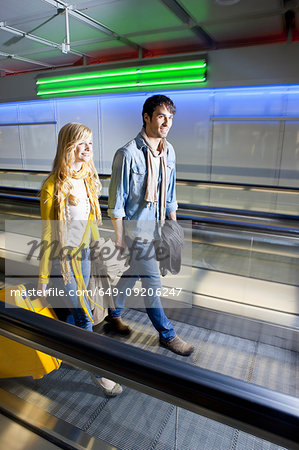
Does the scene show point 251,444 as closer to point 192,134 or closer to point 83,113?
point 192,134

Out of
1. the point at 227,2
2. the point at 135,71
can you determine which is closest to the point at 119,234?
the point at 227,2

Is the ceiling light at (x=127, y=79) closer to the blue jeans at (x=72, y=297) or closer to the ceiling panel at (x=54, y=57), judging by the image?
the ceiling panel at (x=54, y=57)

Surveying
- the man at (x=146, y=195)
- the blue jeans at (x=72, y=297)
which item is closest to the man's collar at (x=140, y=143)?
the man at (x=146, y=195)

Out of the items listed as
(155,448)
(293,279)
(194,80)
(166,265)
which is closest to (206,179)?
(194,80)

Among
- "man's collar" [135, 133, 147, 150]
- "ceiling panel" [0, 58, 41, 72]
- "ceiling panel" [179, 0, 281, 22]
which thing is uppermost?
"ceiling panel" [0, 58, 41, 72]

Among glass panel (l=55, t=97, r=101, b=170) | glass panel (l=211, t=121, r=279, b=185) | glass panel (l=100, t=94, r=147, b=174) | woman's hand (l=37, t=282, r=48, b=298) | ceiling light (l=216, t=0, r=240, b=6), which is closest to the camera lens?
woman's hand (l=37, t=282, r=48, b=298)

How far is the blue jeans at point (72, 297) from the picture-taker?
211 cm

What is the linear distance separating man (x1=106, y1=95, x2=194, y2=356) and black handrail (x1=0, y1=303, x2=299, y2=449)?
1346 millimetres

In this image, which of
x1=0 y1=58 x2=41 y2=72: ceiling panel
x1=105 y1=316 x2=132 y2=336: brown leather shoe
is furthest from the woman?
x1=0 y1=58 x2=41 y2=72: ceiling panel

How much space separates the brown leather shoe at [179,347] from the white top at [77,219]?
1.18 m

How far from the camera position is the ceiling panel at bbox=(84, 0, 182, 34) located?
4.45 meters

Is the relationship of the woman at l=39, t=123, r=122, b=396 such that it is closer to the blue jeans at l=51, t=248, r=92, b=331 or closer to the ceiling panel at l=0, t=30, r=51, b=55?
the blue jeans at l=51, t=248, r=92, b=331

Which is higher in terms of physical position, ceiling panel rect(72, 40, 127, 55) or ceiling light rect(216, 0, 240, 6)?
ceiling panel rect(72, 40, 127, 55)

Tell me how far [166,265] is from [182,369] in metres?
1.79
